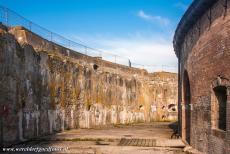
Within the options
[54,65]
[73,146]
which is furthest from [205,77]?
[54,65]

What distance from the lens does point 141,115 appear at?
2872 centimetres

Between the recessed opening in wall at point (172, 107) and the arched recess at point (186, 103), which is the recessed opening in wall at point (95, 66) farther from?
the arched recess at point (186, 103)

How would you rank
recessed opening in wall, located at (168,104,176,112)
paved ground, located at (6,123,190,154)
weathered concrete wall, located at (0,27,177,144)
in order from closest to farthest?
paved ground, located at (6,123,190,154)
weathered concrete wall, located at (0,27,177,144)
recessed opening in wall, located at (168,104,176,112)

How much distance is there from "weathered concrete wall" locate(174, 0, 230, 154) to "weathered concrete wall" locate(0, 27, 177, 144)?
6.65 meters

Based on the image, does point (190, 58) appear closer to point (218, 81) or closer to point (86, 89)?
point (218, 81)

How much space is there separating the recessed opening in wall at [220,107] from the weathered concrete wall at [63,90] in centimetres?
706

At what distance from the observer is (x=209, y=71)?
9234 millimetres

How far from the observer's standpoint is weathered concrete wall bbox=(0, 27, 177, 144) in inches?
479

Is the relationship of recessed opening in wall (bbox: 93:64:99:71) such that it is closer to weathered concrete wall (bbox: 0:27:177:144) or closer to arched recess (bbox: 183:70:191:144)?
weathered concrete wall (bbox: 0:27:177:144)

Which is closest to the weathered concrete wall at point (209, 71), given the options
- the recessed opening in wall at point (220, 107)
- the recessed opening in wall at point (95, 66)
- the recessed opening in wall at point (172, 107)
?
the recessed opening in wall at point (220, 107)

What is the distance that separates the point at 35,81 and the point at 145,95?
16.3 meters

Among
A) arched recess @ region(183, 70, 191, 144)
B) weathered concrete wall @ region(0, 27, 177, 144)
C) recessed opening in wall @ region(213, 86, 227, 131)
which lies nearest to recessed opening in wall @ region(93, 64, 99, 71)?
weathered concrete wall @ region(0, 27, 177, 144)

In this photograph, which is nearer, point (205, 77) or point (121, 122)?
point (205, 77)

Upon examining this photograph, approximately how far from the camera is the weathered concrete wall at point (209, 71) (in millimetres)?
7934
